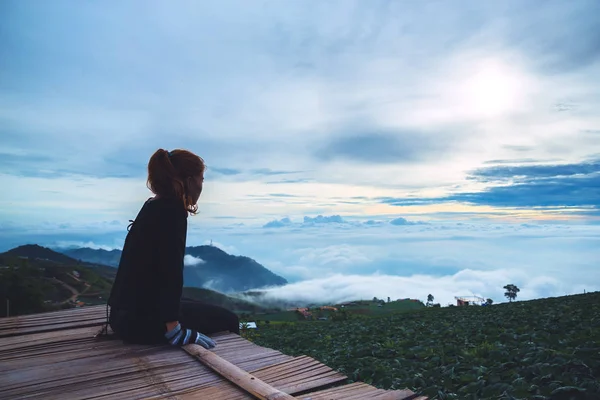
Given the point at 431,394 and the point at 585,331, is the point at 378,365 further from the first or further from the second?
the point at 585,331

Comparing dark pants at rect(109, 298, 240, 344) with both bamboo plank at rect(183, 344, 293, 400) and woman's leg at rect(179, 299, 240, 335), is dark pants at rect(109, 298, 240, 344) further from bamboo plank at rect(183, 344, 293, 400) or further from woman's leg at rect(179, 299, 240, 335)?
bamboo plank at rect(183, 344, 293, 400)

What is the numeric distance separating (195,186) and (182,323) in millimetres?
1897

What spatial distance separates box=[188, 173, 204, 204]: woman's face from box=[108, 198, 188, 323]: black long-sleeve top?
22 centimetres

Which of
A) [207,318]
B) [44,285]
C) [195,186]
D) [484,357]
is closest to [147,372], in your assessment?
[207,318]

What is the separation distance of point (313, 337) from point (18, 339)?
32.5 ft

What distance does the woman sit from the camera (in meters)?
5.26

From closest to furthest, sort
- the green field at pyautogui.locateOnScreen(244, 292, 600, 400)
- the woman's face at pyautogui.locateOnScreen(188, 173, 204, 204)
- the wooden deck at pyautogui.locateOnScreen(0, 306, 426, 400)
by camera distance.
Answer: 1. the wooden deck at pyautogui.locateOnScreen(0, 306, 426, 400)
2. the woman's face at pyautogui.locateOnScreen(188, 173, 204, 204)
3. the green field at pyautogui.locateOnScreen(244, 292, 600, 400)

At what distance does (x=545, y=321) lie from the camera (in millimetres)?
11008

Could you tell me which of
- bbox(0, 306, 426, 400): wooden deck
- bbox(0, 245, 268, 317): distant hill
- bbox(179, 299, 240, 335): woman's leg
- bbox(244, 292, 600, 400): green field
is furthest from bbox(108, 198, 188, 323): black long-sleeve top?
bbox(244, 292, 600, 400): green field

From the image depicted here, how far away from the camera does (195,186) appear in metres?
5.75

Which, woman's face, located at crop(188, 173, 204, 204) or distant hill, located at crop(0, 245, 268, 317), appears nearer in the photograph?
woman's face, located at crop(188, 173, 204, 204)

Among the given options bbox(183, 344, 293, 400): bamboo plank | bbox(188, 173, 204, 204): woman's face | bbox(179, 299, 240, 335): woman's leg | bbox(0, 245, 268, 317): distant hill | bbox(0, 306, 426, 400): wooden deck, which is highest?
bbox(188, 173, 204, 204): woman's face

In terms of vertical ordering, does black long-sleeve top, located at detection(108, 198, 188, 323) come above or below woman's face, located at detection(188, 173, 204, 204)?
below

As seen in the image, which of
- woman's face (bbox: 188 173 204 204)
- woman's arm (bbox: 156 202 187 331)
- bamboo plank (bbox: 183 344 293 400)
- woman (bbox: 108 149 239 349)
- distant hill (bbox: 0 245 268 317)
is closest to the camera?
bamboo plank (bbox: 183 344 293 400)
